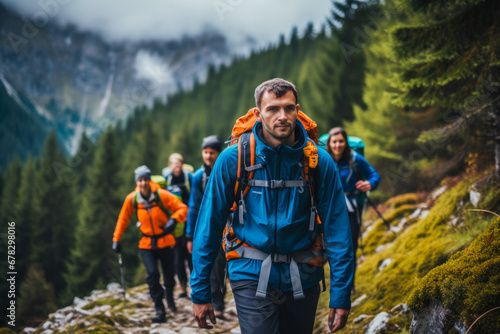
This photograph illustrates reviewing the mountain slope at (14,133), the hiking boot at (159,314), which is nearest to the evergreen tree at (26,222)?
the hiking boot at (159,314)

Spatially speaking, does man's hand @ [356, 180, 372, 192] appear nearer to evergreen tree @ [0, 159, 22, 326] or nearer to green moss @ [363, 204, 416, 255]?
green moss @ [363, 204, 416, 255]

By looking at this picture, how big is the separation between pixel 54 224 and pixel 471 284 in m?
43.6

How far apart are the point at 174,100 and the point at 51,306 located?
10318cm

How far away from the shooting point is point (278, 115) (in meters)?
2.79

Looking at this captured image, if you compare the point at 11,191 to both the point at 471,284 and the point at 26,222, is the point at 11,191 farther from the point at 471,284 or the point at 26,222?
the point at 471,284

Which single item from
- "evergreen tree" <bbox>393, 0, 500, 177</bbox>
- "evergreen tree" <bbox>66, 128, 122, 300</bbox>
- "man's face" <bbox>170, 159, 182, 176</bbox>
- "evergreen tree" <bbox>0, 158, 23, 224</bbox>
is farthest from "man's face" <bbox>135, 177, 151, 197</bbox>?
"evergreen tree" <bbox>0, 158, 23, 224</bbox>

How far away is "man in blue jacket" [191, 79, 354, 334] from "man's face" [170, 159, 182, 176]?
5960mm

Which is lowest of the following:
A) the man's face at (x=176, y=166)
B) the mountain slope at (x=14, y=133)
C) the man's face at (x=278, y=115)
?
the man's face at (x=278, y=115)

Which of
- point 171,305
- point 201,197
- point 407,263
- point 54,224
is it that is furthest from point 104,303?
point 54,224

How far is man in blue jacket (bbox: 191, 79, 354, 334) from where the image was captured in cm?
277

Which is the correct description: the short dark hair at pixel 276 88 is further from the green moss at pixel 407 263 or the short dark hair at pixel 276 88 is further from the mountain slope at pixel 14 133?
the mountain slope at pixel 14 133

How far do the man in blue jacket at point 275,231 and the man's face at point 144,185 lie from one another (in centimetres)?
427

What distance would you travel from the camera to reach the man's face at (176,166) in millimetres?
8758

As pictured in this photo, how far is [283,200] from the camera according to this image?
2773 mm
